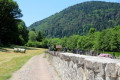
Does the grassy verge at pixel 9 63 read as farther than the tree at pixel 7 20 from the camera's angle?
No

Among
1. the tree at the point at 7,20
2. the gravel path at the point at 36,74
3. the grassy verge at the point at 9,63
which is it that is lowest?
the grassy verge at the point at 9,63

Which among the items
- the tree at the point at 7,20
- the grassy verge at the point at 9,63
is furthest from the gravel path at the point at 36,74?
the tree at the point at 7,20

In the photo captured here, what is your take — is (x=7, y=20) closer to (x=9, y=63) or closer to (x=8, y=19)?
(x=8, y=19)

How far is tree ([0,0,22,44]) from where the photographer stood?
43719 mm

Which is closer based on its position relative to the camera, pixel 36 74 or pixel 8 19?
pixel 36 74

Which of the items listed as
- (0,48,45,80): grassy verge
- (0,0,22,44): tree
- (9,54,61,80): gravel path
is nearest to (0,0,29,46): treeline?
(0,0,22,44): tree

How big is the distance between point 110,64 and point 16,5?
4874cm

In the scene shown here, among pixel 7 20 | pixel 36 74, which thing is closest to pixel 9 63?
pixel 36 74

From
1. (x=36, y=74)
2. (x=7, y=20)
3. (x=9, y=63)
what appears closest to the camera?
(x=36, y=74)

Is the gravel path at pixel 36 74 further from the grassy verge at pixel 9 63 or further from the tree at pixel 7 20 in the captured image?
the tree at pixel 7 20

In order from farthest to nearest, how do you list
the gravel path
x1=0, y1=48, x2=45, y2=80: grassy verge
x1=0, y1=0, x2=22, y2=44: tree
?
1. x1=0, y1=0, x2=22, y2=44: tree
2. x1=0, y1=48, x2=45, y2=80: grassy verge
3. the gravel path

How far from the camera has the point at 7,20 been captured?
44.7 m

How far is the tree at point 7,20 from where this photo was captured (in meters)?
43.7

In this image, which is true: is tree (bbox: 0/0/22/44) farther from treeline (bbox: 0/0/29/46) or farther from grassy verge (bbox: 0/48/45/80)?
grassy verge (bbox: 0/48/45/80)
